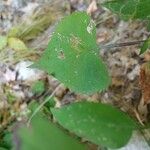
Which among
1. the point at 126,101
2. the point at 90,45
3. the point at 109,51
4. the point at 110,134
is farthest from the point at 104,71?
the point at 109,51

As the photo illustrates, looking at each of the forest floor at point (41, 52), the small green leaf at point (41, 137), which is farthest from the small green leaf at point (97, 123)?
the small green leaf at point (41, 137)

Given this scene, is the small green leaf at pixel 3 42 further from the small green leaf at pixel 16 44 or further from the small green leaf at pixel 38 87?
the small green leaf at pixel 38 87

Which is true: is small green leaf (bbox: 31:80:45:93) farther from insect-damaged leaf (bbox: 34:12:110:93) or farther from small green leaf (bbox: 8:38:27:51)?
insect-damaged leaf (bbox: 34:12:110:93)

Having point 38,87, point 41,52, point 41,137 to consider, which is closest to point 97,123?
point 41,137

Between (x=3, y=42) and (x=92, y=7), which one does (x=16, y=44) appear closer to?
(x=3, y=42)

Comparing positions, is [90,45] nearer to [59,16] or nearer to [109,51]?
[109,51]

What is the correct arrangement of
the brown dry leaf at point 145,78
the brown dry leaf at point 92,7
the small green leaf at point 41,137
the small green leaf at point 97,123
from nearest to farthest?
the small green leaf at point 41,137, the small green leaf at point 97,123, the brown dry leaf at point 145,78, the brown dry leaf at point 92,7

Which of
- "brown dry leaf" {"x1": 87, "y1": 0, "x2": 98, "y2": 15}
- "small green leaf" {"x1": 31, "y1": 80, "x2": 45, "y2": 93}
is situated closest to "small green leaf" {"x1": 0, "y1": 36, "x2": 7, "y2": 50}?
"small green leaf" {"x1": 31, "y1": 80, "x2": 45, "y2": 93}
